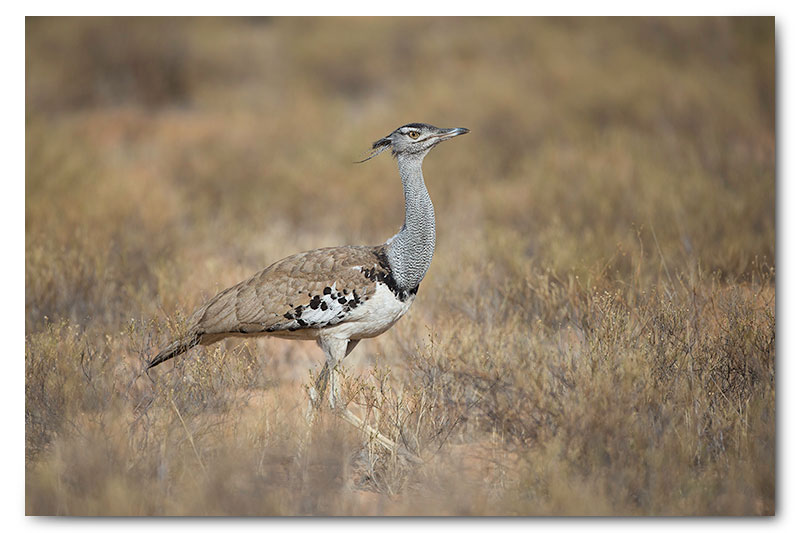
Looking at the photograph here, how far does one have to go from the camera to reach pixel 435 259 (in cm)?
492

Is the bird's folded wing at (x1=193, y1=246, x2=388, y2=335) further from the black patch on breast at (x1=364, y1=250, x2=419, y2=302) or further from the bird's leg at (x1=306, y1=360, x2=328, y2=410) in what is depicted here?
the bird's leg at (x1=306, y1=360, x2=328, y2=410)

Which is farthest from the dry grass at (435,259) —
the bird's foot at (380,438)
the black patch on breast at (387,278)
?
the black patch on breast at (387,278)

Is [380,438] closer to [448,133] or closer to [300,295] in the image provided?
[300,295]

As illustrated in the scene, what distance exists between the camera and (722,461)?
2.83m

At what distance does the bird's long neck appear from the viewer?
117 inches

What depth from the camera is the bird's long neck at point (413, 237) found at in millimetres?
2982

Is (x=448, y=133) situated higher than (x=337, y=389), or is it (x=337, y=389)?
(x=448, y=133)

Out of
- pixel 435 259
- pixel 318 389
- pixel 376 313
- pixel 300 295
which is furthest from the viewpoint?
pixel 435 259

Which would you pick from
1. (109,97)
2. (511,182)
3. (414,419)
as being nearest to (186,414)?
(414,419)

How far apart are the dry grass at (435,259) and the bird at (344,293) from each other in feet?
0.59

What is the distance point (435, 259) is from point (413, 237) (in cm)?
192

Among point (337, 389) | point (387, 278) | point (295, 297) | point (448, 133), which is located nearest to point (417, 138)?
point (448, 133)

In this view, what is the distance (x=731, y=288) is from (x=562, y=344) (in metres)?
0.86

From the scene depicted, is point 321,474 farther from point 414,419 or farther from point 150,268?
point 150,268
